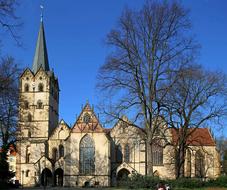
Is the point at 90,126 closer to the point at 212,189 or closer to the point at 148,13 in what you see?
the point at 212,189

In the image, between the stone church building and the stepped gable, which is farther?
the stepped gable

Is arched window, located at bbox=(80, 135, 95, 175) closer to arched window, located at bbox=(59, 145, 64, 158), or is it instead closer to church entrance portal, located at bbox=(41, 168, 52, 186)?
arched window, located at bbox=(59, 145, 64, 158)

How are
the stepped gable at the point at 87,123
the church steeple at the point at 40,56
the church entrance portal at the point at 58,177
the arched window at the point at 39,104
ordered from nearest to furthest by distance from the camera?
the stepped gable at the point at 87,123 → the church entrance portal at the point at 58,177 → the arched window at the point at 39,104 → the church steeple at the point at 40,56

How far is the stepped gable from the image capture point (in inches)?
2459

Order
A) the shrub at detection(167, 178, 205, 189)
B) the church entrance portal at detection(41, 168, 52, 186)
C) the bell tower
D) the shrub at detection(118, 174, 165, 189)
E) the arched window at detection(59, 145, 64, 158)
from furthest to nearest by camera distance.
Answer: the arched window at detection(59, 145, 64, 158) < the bell tower < the church entrance portal at detection(41, 168, 52, 186) < the shrub at detection(167, 178, 205, 189) < the shrub at detection(118, 174, 165, 189)

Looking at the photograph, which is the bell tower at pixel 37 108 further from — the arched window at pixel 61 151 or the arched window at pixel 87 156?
the arched window at pixel 87 156

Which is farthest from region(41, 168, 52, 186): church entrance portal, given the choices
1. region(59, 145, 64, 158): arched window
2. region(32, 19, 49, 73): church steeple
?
region(32, 19, 49, 73): church steeple

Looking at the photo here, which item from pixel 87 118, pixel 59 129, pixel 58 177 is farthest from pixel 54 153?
pixel 87 118

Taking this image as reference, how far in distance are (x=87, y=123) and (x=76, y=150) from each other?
4.57 metres

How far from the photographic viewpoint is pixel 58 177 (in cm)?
6425

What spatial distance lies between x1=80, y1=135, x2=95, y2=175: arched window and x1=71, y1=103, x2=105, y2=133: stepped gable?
133 centimetres

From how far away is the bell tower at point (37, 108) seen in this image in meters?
64.7

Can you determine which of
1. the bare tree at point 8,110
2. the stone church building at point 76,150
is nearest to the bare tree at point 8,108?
the bare tree at point 8,110

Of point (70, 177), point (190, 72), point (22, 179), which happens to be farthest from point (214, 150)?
point (190, 72)
